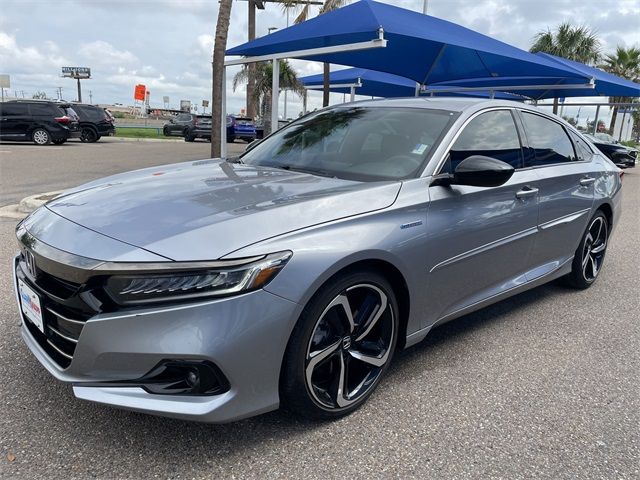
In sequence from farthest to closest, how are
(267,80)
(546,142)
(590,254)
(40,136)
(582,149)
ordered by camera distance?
(267,80) → (40,136) → (590,254) → (582,149) → (546,142)

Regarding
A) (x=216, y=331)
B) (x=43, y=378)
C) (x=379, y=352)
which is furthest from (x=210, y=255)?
(x=43, y=378)

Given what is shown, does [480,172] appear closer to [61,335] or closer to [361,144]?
[361,144]

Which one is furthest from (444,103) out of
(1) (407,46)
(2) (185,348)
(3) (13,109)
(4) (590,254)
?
(3) (13,109)

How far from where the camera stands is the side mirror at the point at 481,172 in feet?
9.20

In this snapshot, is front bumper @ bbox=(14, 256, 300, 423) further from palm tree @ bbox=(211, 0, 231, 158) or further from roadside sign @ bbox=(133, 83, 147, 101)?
roadside sign @ bbox=(133, 83, 147, 101)

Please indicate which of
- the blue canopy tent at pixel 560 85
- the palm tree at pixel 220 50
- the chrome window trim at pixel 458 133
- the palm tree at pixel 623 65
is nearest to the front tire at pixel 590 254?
the chrome window trim at pixel 458 133

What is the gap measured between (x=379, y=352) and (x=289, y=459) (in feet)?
2.46

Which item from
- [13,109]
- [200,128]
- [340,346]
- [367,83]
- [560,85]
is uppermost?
[367,83]

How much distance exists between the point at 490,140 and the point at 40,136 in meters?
20.6

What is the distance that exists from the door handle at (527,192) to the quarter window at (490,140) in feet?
0.60

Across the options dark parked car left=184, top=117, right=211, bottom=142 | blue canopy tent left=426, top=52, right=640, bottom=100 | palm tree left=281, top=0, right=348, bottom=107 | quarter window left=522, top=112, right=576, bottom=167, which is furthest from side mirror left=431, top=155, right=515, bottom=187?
dark parked car left=184, top=117, right=211, bottom=142

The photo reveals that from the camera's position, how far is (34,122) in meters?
19.8

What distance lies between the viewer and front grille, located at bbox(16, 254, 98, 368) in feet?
6.82

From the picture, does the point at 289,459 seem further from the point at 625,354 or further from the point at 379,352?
the point at 625,354
